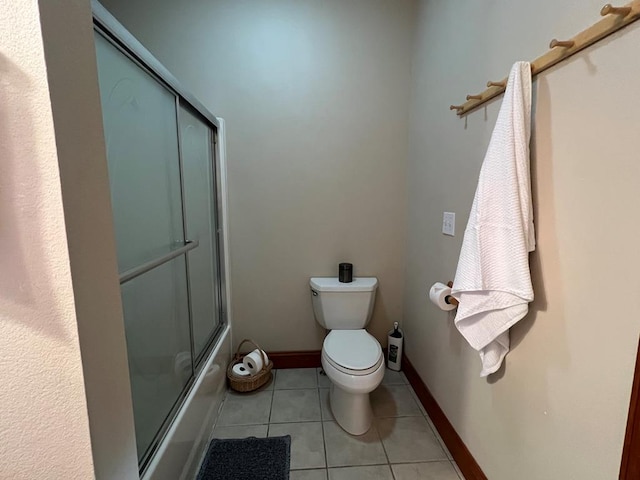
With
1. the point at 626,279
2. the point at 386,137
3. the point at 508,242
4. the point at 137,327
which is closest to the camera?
the point at 626,279

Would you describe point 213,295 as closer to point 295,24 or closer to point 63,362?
point 63,362

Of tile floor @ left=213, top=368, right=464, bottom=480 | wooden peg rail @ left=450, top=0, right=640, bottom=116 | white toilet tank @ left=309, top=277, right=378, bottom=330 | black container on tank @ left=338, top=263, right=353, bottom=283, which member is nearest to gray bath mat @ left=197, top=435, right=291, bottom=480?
tile floor @ left=213, top=368, right=464, bottom=480

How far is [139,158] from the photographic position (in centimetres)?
113

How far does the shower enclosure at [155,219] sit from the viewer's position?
979 mm

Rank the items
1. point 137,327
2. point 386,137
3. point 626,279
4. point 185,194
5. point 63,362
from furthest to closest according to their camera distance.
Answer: point 386,137 → point 185,194 → point 137,327 → point 626,279 → point 63,362

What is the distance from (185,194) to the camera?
146cm

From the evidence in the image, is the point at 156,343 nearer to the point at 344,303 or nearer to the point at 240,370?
the point at 240,370

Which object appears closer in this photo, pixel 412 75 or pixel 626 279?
pixel 626 279

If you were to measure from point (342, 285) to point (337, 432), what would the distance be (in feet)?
2.67

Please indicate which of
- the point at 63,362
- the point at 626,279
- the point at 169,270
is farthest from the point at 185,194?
the point at 626,279

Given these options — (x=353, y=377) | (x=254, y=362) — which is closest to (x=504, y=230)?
(x=353, y=377)

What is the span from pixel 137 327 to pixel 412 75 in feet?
6.83

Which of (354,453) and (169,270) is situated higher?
(169,270)

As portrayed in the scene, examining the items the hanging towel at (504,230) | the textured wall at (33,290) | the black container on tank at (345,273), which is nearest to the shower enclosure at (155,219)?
the textured wall at (33,290)
